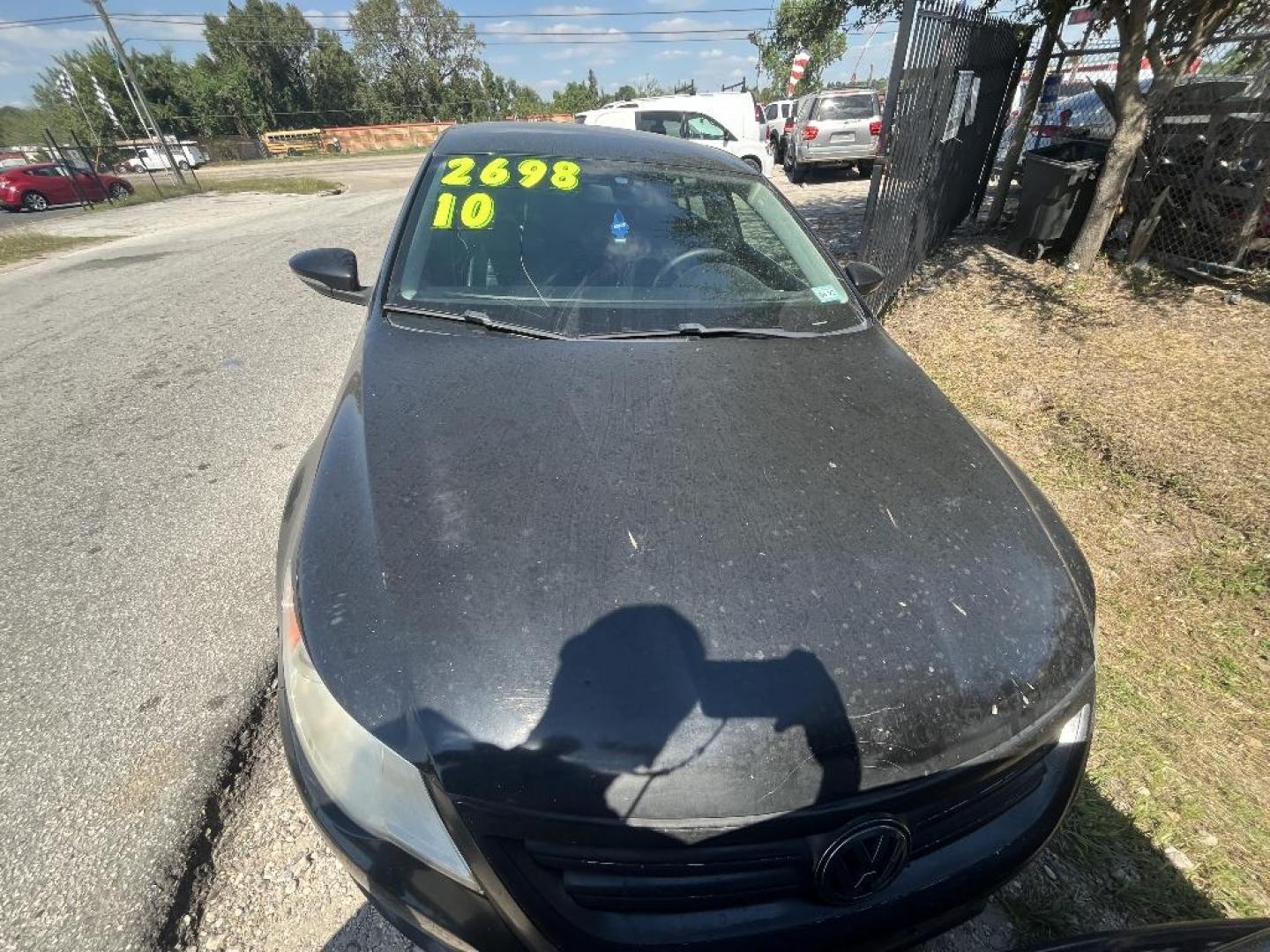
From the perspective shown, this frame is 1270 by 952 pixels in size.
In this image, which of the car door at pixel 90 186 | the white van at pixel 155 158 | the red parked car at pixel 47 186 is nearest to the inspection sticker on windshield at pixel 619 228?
the red parked car at pixel 47 186

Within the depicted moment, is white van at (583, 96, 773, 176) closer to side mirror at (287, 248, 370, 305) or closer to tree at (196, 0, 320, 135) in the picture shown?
side mirror at (287, 248, 370, 305)

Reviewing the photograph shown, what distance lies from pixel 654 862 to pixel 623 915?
12 centimetres

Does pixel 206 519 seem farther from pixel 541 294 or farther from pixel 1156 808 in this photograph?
pixel 1156 808

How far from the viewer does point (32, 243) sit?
10367 mm

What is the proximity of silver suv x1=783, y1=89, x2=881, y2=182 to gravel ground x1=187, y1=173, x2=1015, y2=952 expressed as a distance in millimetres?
13670

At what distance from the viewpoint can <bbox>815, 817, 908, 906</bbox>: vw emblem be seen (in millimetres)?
978

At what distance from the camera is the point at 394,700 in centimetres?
100

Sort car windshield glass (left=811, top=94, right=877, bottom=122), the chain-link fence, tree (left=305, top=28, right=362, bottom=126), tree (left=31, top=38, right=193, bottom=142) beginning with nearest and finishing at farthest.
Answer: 1. the chain-link fence
2. car windshield glass (left=811, top=94, right=877, bottom=122)
3. tree (left=31, top=38, right=193, bottom=142)
4. tree (left=305, top=28, right=362, bottom=126)

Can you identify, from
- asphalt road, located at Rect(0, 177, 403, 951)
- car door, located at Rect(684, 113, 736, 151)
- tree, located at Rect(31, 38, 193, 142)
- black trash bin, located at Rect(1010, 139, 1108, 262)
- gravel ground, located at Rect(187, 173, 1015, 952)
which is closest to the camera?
gravel ground, located at Rect(187, 173, 1015, 952)

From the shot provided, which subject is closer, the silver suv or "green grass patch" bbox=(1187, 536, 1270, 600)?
"green grass patch" bbox=(1187, 536, 1270, 600)

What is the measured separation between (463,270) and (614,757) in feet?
5.62

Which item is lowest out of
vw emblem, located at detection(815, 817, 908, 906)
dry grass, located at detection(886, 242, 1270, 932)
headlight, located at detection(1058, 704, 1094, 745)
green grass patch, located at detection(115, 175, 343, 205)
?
green grass patch, located at detection(115, 175, 343, 205)

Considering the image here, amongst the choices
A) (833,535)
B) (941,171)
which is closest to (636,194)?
(833,535)

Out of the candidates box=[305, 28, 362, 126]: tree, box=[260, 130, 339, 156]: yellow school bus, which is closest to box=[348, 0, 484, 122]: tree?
box=[305, 28, 362, 126]: tree
